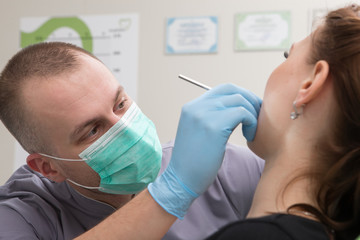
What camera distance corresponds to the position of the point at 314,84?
92 cm

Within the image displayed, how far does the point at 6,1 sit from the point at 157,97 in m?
1.00

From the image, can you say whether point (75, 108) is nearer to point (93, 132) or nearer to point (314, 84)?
point (93, 132)

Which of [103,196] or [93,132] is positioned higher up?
[93,132]

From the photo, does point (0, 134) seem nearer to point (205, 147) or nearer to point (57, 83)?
point (57, 83)

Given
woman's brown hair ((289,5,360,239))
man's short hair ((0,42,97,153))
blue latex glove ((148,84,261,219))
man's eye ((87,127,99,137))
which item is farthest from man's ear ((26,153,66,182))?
woman's brown hair ((289,5,360,239))

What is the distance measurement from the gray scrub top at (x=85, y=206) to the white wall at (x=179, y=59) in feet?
2.14

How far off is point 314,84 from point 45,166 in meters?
0.93

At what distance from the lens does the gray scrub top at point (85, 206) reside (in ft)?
4.29

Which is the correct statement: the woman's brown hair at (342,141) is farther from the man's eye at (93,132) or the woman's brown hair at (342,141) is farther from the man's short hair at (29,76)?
the man's short hair at (29,76)

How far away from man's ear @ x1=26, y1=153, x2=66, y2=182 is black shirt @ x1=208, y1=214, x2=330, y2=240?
731 millimetres

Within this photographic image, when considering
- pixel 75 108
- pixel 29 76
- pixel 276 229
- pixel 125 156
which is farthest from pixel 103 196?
pixel 276 229

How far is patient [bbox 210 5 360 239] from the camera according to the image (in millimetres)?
899

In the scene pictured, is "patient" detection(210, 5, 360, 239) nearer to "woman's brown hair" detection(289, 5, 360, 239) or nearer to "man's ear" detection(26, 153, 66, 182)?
"woman's brown hair" detection(289, 5, 360, 239)

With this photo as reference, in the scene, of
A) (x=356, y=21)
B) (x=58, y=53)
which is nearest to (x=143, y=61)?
(x=58, y=53)
